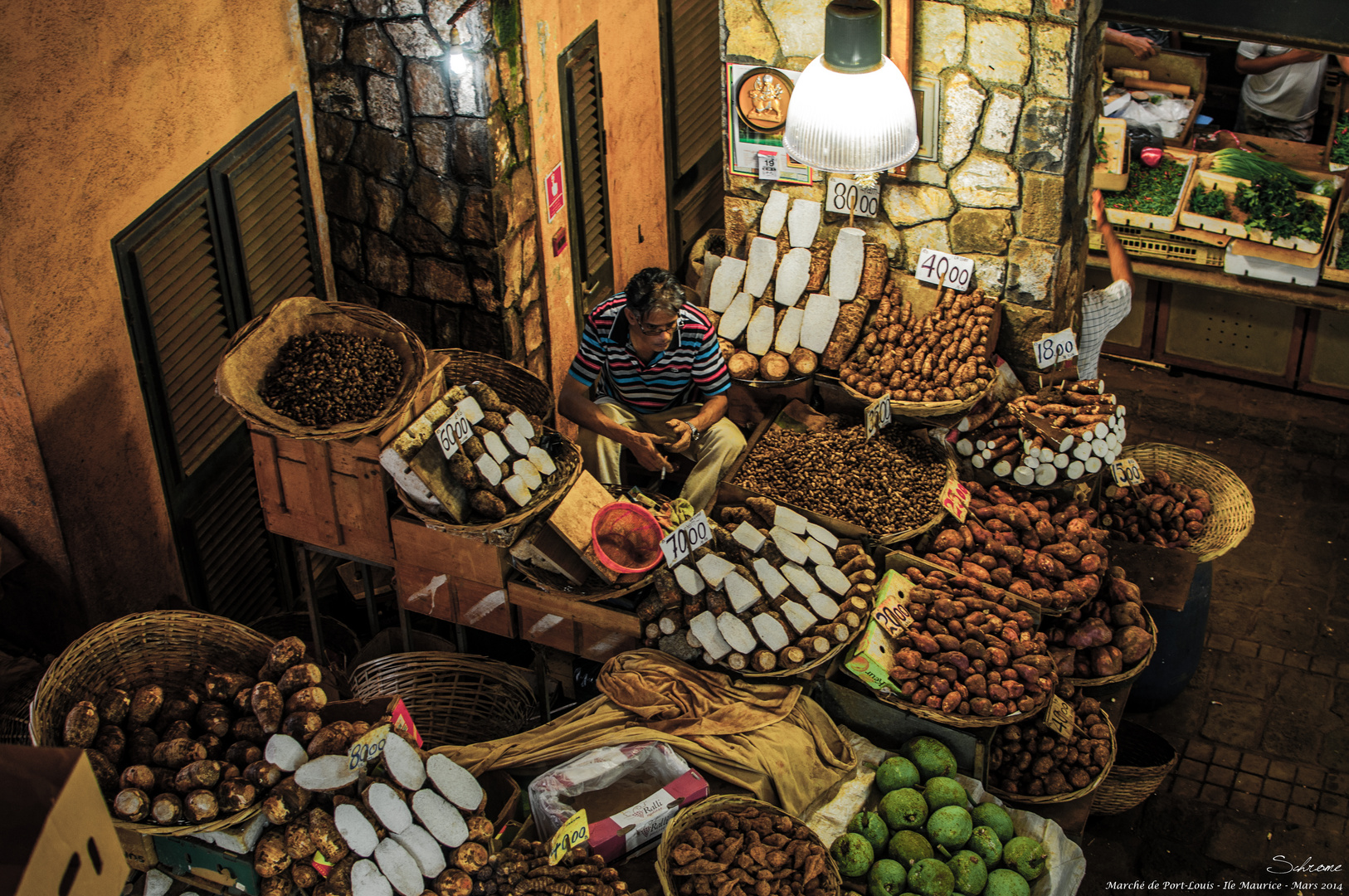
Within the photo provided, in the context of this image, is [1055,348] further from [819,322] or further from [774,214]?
[774,214]

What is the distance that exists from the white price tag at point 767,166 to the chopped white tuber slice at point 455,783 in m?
3.76

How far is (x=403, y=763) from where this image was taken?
4066 mm

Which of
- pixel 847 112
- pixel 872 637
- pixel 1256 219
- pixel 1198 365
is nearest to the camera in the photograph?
pixel 847 112

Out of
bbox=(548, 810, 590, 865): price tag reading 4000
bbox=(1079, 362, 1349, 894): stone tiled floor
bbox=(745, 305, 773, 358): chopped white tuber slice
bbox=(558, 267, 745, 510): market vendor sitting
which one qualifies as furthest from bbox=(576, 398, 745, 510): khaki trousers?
bbox=(1079, 362, 1349, 894): stone tiled floor

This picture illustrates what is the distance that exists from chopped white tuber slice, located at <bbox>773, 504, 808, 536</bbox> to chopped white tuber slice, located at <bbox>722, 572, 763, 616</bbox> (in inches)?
18.1

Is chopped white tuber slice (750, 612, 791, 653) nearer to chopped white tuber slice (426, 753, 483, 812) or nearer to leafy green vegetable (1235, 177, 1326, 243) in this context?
chopped white tuber slice (426, 753, 483, 812)

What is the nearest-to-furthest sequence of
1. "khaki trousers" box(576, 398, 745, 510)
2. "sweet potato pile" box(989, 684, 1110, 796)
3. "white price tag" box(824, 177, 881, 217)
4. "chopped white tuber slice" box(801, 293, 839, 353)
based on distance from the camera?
"sweet potato pile" box(989, 684, 1110, 796)
"khaki trousers" box(576, 398, 745, 510)
"white price tag" box(824, 177, 881, 217)
"chopped white tuber slice" box(801, 293, 839, 353)

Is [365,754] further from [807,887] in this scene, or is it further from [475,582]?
[807,887]

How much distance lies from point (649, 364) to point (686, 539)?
1.25 m

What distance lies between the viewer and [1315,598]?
22.9 ft

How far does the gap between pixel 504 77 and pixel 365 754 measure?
347 centimetres

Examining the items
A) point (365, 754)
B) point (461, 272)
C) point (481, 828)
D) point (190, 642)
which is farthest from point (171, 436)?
point (481, 828)

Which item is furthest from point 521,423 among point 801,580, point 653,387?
point 801,580

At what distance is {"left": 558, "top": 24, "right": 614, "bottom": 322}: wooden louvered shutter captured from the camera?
680 cm
